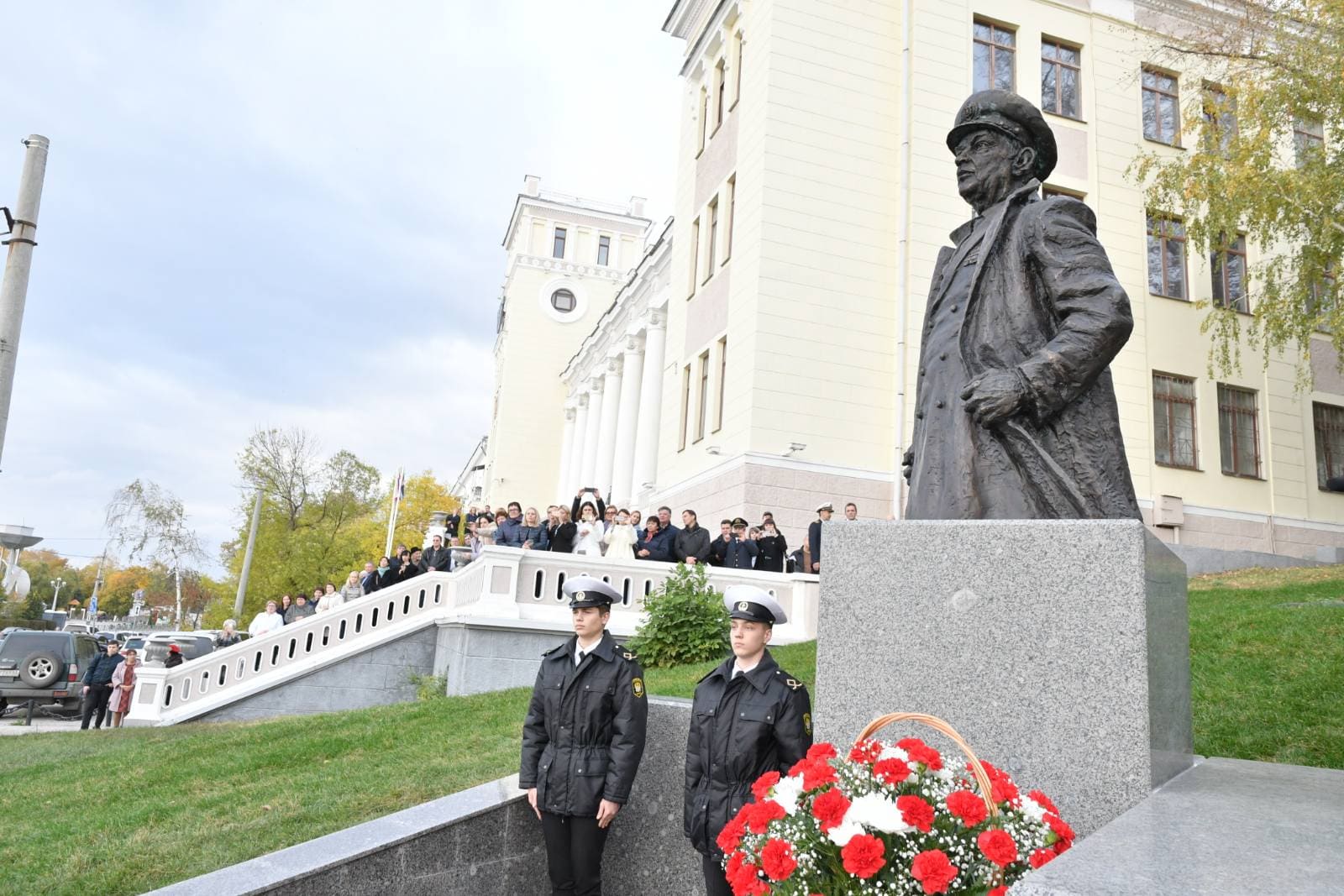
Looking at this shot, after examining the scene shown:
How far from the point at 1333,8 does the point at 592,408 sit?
30080 millimetres

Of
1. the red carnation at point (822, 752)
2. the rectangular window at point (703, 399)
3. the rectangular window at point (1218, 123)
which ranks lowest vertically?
the red carnation at point (822, 752)

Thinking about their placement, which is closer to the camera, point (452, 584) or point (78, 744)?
point (78, 744)

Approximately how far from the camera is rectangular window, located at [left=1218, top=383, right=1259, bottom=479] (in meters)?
23.0

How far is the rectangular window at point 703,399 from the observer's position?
23.1m

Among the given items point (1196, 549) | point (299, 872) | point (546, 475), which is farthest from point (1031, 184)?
point (546, 475)

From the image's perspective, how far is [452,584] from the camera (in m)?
15.8

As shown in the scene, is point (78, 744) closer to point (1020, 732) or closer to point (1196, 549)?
point (1020, 732)

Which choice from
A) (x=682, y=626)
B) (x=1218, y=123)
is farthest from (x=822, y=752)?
(x=1218, y=123)

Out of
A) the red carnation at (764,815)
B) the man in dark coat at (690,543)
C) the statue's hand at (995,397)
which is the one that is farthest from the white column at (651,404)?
the red carnation at (764,815)

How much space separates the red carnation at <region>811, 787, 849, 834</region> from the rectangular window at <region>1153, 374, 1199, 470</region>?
22.2m

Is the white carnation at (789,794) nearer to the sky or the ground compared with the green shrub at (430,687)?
nearer to the sky

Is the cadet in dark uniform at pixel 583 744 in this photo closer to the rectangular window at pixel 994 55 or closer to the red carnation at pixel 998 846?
the red carnation at pixel 998 846

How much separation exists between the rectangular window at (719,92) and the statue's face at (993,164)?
2190cm

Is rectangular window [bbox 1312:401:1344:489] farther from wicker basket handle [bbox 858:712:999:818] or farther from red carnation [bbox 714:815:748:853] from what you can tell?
red carnation [bbox 714:815:748:853]
